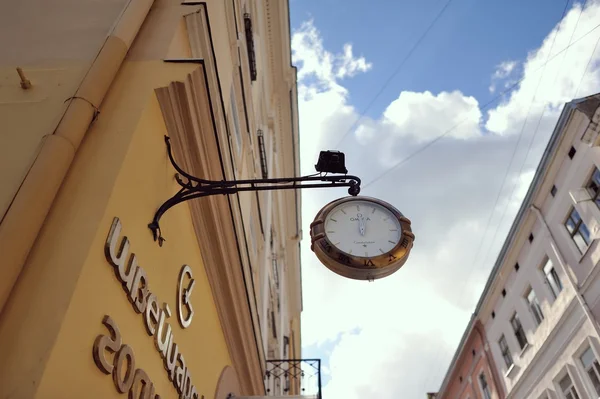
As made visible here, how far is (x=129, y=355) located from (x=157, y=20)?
3239 mm

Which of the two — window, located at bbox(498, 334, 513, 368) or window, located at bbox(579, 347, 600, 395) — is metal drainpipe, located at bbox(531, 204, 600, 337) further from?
window, located at bbox(498, 334, 513, 368)

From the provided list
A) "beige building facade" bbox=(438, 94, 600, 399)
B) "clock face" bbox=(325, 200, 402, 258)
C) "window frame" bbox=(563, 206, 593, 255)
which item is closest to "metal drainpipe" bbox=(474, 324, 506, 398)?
"beige building facade" bbox=(438, 94, 600, 399)

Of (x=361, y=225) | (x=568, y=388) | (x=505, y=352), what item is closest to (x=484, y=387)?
(x=505, y=352)

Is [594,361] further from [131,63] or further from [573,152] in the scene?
[131,63]

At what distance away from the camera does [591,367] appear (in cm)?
1430

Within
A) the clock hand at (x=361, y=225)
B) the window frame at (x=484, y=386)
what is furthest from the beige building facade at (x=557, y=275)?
the clock hand at (x=361, y=225)

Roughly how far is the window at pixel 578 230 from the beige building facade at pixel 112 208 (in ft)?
39.3

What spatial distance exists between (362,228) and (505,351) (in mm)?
16948

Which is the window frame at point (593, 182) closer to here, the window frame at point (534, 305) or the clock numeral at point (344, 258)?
the window frame at point (534, 305)

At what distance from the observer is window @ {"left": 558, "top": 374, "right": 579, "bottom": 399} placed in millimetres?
15206

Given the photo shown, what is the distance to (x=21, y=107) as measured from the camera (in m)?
3.76

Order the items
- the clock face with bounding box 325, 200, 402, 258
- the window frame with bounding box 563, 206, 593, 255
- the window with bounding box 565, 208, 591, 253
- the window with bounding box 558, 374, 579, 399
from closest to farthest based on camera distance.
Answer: the clock face with bounding box 325, 200, 402, 258 → the window frame with bounding box 563, 206, 593, 255 → the window with bounding box 565, 208, 591, 253 → the window with bounding box 558, 374, 579, 399

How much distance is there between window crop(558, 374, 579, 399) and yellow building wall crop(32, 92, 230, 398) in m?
13.7

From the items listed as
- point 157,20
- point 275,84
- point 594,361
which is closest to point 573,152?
point 594,361
